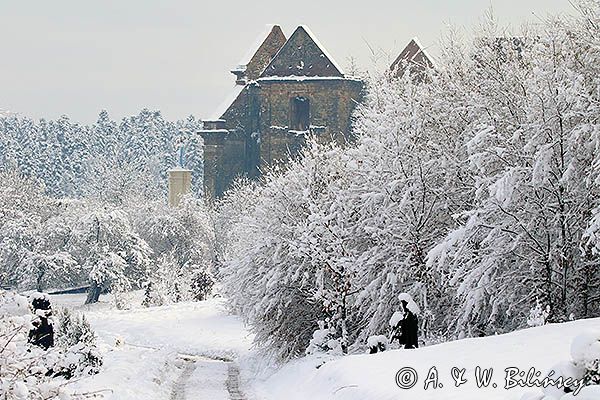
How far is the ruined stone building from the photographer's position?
6431 cm

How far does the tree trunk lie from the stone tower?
1223 centimetres

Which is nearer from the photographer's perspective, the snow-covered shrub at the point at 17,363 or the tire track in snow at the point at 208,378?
the snow-covered shrub at the point at 17,363

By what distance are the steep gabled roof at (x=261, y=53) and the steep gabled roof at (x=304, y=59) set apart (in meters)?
6.22

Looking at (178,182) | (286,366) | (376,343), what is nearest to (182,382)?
(286,366)

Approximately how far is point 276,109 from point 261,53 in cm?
746

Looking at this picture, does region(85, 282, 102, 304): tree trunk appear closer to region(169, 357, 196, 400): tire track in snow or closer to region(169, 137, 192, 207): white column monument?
region(169, 137, 192, 207): white column monument

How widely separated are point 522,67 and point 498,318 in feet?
18.4

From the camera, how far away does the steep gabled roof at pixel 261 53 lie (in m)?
71.5

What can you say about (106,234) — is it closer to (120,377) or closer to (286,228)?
(286,228)

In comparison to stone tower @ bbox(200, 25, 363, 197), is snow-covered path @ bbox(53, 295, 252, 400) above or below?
below

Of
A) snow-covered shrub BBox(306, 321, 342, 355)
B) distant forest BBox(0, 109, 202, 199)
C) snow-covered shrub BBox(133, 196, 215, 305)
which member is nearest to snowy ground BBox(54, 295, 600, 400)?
snow-covered shrub BBox(306, 321, 342, 355)

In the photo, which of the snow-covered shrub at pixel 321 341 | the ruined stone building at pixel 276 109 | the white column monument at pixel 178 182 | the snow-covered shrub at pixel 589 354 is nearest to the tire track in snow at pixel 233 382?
the snow-covered shrub at pixel 321 341

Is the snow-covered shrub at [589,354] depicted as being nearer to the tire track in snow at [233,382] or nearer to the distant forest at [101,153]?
the tire track in snow at [233,382]
